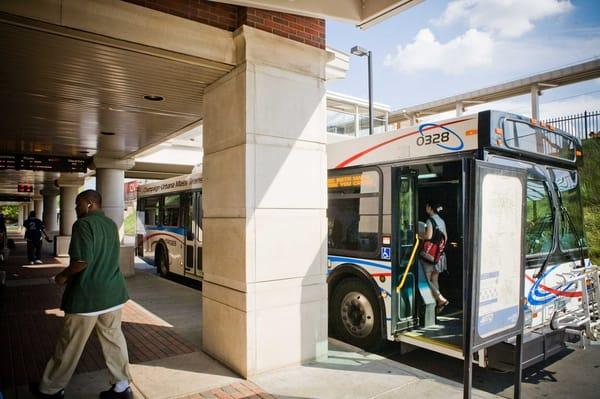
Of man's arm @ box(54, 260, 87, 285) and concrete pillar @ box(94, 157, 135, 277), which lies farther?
concrete pillar @ box(94, 157, 135, 277)

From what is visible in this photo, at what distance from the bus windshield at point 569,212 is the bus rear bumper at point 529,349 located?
1.34 meters

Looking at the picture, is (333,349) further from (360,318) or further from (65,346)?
(65,346)

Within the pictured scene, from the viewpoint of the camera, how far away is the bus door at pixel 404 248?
19.7ft

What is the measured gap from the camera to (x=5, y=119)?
8.20 m

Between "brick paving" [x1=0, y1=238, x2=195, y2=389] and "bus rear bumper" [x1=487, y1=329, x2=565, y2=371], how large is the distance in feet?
12.6

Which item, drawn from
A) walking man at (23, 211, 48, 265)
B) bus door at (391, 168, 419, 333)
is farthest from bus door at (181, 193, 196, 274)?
bus door at (391, 168, 419, 333)

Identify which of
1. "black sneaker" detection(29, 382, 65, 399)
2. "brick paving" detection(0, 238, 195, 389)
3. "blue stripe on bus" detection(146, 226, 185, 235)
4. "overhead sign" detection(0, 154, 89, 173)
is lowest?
"brick paving" detection(0, 238, 195, 389)

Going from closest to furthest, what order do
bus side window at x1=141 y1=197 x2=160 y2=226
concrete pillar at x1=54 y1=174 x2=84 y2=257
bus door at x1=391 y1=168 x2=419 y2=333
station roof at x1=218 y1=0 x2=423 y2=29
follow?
station roof at x1=218 y1=0 x2=423 y2=29
bus door at x1=391 y1=168 x2=419 y2=333
bus side window at x1=141 y1=197 x2=160 y2=226
concrete pillar at x1=54 y1=174 x2=84 y2=257

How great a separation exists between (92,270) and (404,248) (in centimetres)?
415

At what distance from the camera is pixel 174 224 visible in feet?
43.4

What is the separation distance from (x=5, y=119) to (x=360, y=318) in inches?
310

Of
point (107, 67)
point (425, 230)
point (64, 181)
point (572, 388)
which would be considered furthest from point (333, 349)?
point (64, 181)

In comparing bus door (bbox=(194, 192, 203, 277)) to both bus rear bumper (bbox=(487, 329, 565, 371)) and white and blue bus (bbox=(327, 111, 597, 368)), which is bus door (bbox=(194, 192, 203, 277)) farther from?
bus rear bumper (bbox=(487, 329, 565, 371))

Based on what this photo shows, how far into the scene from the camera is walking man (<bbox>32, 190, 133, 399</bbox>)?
153 inches
